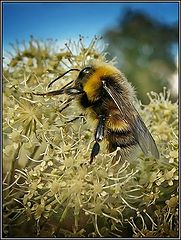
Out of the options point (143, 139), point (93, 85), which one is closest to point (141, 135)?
point (143, 139)

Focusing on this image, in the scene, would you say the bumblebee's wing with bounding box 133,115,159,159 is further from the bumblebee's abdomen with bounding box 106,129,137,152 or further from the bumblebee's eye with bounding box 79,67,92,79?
the bumblebee's eye with bounding box 79,67,92,79

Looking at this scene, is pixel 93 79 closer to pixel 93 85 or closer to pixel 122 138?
pixel 93 85

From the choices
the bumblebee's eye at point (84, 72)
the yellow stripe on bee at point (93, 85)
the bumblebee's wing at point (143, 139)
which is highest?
the bumblebee's eye at point (84, 72)

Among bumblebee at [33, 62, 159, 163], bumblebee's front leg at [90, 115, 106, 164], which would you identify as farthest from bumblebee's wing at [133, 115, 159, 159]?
bumblebee's front leg at [90, 115, 106, 164]

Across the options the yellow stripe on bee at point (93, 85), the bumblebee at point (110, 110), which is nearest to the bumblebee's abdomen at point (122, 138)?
the bumblebee at point (110, 110)

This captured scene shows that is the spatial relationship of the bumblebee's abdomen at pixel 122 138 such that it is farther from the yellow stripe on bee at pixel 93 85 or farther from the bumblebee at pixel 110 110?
the yellow stripe on bee at pixel 93 85

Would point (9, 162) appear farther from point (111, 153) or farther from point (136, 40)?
point (136, 40)

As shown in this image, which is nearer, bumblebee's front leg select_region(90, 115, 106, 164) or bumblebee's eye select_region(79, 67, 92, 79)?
bumblebee's front leg select_region(90, 115, 106, 164)

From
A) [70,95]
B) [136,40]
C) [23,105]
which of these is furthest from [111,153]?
[136,40]
